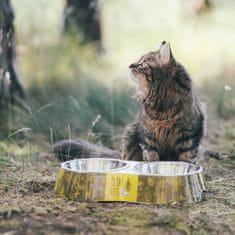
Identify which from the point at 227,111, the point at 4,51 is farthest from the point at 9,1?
the point at 227,111

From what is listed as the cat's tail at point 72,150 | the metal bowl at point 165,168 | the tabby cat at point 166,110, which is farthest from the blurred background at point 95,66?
the metal bowl at point 165,168

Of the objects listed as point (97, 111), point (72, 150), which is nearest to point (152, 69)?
point (72, 150)

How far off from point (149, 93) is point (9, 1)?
7.47 ft

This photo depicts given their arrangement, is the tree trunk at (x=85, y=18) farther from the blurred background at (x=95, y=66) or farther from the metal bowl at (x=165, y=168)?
the metal bowl at (x=165, y=168)

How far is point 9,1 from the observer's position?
5934 mm

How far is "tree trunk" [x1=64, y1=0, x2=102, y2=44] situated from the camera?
8.32 metres

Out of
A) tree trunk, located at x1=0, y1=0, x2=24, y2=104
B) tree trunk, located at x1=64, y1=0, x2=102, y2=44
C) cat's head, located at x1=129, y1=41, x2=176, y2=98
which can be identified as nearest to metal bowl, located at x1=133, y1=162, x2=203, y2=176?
cat's head, located at x1=129, y1=41, x2=176, y2=98

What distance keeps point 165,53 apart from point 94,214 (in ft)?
4.43

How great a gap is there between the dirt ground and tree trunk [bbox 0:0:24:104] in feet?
6.32

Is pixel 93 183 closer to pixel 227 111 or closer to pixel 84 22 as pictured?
pixel 227 111

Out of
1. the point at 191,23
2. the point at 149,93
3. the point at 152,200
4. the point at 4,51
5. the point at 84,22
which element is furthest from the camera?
the point at 191,23

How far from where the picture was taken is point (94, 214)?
3264mm

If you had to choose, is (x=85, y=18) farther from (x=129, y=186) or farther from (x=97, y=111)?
(x=129, y=186)

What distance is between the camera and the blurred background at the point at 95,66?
223 inches
